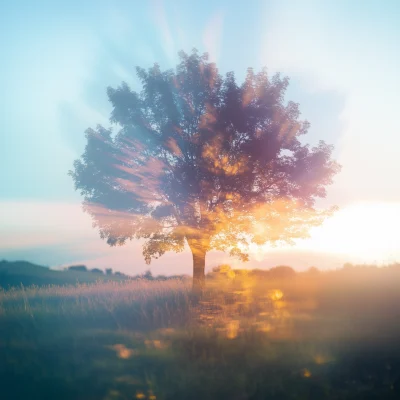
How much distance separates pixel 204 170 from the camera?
786 inches

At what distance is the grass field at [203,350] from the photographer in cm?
657

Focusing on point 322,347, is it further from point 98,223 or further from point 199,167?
point 98,223

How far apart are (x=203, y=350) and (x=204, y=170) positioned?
13.1 meters

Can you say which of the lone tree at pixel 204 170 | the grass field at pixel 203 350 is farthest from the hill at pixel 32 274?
the grass field at pixel 203 350

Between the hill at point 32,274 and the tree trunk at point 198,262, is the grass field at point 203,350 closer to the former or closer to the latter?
the tree trunk at point 198,262

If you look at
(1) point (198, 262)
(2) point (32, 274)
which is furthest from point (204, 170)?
(2) point (32, 274)

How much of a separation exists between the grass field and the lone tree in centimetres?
882

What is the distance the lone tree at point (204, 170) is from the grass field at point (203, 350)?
28.9 ft

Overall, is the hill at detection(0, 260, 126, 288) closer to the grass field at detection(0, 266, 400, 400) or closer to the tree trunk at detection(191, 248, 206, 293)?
the tree trunk at detection(191, 248, 206, 293)

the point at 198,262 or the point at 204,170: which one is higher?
the point at 204,170

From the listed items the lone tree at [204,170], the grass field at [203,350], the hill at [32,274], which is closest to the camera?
the grass field at [203,350]

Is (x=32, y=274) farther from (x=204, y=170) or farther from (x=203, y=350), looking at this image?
(x=203, y=350)

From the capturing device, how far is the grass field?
21.5 ft

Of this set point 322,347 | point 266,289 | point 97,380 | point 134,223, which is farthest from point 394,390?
point 134,223
